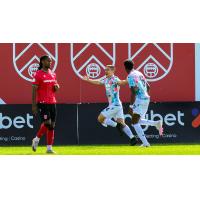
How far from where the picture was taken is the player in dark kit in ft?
51.6

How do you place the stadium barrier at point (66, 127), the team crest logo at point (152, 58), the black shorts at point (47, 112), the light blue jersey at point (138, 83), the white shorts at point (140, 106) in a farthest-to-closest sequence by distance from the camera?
the team crest logo at point (152, 58) → the stadium barrier at point (66, 127) → the white shorts at point (140, 106) → the light blue jersey at point (138, 83) → the black shorts at point (47, 112)

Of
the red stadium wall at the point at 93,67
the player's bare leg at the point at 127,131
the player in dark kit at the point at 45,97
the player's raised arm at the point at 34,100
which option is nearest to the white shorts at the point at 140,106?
the player's bare leg at the point at 127,131

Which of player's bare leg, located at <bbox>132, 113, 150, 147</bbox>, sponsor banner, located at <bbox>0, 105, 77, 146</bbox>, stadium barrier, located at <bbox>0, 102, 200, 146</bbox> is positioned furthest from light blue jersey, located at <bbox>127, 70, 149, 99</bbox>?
sponsor banner, located at <bbox>0, 105, 77, 146</bbox>

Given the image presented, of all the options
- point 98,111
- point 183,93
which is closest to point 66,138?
point 98,111

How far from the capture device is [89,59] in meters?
21.5

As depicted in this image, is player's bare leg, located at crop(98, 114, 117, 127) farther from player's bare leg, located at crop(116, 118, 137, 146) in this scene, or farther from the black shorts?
the black shorts

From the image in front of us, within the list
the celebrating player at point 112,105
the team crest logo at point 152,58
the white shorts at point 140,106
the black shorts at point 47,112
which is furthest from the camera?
the team crest logo at point 152,58

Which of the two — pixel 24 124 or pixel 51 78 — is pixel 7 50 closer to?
pixel 24 124

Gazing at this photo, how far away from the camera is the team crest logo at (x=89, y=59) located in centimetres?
2150

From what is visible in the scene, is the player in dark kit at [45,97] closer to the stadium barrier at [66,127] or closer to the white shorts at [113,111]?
the white shorts at [113,111]

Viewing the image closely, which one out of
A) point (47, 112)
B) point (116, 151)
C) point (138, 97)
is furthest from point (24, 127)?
point (47, 112)

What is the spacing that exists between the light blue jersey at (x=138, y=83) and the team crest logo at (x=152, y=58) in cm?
363

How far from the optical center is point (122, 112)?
18.8 metres

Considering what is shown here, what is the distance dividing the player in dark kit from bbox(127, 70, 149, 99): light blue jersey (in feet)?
7.99
